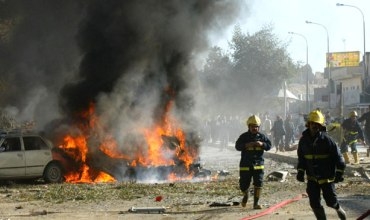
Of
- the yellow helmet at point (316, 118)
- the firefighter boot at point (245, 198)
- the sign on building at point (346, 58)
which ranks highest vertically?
the sign on building at point (346, 58)

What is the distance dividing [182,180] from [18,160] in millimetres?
4259

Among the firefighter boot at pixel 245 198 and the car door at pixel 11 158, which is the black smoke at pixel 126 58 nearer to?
the car door at pixel 11 158

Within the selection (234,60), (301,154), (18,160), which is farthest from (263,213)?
(234,60)

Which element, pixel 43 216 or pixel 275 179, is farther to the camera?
pixel 275 179

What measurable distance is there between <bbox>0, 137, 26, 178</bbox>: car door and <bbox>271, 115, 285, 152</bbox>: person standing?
42.9ft

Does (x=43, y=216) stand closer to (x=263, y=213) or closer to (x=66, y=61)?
(x=263, y=213)

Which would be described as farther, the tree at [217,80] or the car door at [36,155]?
the tree at [217,80]

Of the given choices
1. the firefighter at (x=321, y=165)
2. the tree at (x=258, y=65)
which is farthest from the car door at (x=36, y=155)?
the tree at (x=258, y=65)

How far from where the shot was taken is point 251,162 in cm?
930

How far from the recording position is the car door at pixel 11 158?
14117 mm

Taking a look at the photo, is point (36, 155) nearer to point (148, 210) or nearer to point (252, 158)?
point (148, 210)

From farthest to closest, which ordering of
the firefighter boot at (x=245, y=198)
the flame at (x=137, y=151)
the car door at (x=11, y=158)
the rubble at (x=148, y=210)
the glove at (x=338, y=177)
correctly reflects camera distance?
1. the flame at (x=137, y=151)
2. the car door at (x=11, y=158)
3. the firefighter boot at (x=245, y=198)
4. the rubble at (x=148, y=210)
5. the glove at (x=338, y=177)

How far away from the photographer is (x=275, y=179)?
1362cm

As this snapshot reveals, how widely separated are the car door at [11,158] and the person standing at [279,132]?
42.9 feet
